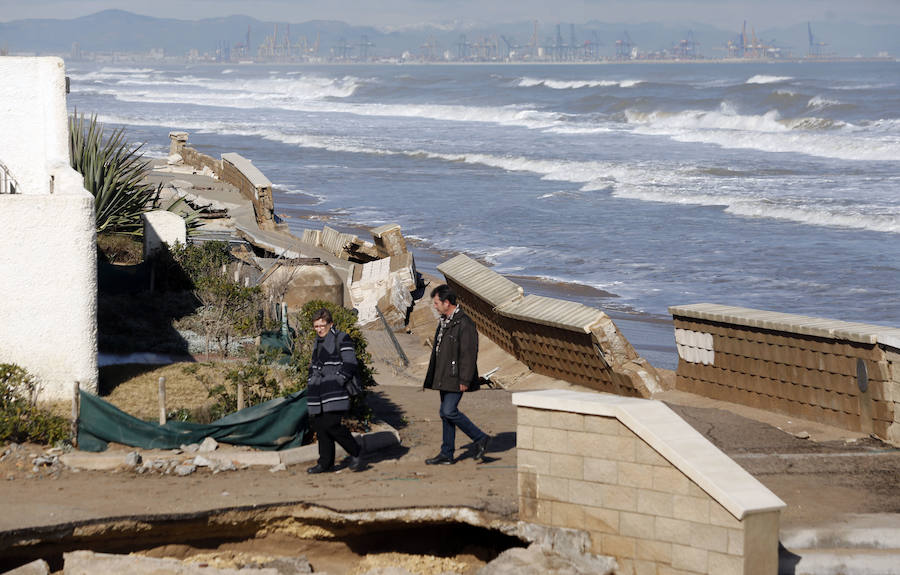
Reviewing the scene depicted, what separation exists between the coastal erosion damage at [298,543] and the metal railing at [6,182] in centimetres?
573

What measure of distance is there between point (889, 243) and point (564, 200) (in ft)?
36.2

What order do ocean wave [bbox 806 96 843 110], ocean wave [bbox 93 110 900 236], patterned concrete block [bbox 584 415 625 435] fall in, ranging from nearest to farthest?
1. patterned concrete block [bbox 584 415 625 435]
2. ocean wave [bbox 93 110 900 236]
3. ocean wave [bbox 806 96 843 110]

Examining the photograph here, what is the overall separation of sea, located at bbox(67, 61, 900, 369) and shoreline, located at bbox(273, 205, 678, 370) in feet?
0.23

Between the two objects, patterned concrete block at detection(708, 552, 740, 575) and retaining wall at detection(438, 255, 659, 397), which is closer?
patterned concrete block at detection(708, 552, 740, 575)

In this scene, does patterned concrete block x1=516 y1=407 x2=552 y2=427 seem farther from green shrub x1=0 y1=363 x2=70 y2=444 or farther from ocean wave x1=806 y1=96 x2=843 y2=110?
ocean wave x1=806 y1=96 x2=843 y2=110

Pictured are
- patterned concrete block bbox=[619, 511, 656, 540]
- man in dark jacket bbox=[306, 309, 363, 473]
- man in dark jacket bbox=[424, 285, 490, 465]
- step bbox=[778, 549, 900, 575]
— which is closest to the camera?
patterned concrete block bbox=[619, 511, 656, 540]

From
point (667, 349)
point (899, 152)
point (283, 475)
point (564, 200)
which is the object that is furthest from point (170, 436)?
point (899, 152)

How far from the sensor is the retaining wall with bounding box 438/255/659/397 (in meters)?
12.5

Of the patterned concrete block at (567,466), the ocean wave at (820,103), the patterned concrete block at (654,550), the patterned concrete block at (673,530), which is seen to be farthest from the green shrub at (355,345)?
the ocean wave at (820,103)

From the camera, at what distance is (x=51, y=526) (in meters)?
7.47

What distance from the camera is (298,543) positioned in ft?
26.2

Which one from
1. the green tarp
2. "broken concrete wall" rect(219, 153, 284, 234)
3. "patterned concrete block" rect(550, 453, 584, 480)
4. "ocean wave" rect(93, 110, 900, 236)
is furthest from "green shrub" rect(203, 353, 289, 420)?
"ocean wave" rect(93, 110, 900, 236)

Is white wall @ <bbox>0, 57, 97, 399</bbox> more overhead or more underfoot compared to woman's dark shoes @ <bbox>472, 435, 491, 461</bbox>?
more overhead

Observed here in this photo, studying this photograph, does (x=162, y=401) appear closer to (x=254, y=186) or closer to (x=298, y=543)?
(x=298, y=543)
